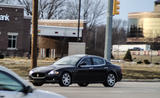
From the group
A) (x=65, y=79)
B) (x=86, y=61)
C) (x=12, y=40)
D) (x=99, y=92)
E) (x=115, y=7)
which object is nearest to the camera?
(x=99, y=92)

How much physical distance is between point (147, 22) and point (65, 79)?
92.8 meters

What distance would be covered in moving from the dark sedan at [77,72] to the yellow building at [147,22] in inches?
3290

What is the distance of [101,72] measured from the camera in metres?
18.8

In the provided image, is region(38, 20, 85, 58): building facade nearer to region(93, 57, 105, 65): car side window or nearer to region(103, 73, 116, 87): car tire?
region(103, 73, 116, 87): car tire

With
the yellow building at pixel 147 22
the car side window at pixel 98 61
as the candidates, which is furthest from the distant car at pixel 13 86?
the yellow building at pixel 147 22

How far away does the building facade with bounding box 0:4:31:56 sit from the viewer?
52188 millimetres

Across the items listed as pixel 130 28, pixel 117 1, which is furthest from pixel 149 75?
pixel 130 28

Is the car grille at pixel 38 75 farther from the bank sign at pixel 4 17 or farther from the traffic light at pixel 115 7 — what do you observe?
the bank sign at pixel 4 17

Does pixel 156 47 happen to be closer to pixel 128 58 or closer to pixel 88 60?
pixel 128 58

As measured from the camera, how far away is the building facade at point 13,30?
52.2 m

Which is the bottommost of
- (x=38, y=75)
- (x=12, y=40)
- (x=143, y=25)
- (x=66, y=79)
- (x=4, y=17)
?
(x=66, y=79)

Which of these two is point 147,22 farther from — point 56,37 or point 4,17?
point 4,17

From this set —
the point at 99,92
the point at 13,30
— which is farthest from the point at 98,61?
the point at 13,30

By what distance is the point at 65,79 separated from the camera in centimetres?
1739
